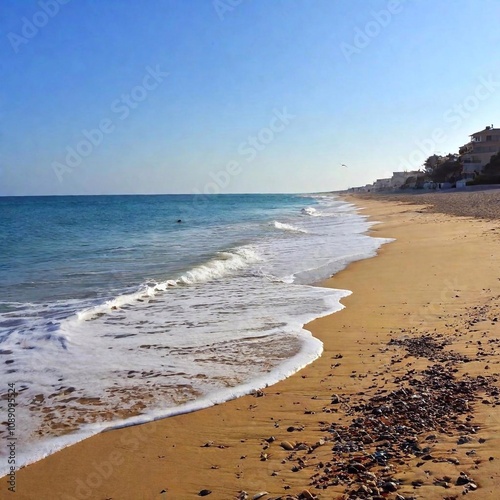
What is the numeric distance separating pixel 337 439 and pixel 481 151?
8395 centimetres

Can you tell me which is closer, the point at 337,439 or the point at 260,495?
the point at 260,495

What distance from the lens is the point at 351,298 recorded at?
1048 centimetres

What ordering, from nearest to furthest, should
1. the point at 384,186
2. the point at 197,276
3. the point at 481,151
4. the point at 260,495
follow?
the point at 260,495 < the point at 197,276 < the point at 481,151 < the point at 384,186

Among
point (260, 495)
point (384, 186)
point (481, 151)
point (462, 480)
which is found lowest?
point (260, 495)

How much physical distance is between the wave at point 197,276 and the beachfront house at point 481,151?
6689 centimetres

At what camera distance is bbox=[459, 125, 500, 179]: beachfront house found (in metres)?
75.7

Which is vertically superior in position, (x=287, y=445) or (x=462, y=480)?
(x=462, y=480)

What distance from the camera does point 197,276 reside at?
1385 centimetres

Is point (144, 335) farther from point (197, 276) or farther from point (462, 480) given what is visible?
point (462, 480)

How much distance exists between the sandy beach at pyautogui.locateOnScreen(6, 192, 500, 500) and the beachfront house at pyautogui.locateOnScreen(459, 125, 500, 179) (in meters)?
76.3

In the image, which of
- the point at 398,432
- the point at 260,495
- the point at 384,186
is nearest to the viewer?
the point at 260,495

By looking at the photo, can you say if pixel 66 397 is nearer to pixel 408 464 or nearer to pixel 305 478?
pixel 305 478

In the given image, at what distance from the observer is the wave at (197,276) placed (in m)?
10.1

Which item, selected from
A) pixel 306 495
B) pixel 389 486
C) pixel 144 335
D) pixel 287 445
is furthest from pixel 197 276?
pixel 389 486
